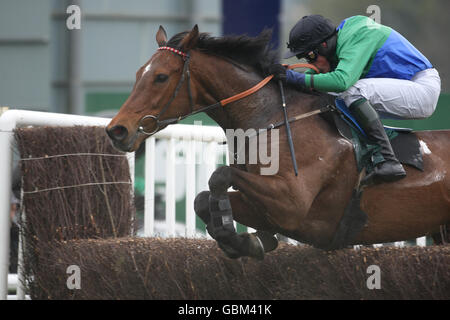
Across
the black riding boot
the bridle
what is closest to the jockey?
the black riding boot

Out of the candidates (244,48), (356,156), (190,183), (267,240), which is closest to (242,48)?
(244,48)

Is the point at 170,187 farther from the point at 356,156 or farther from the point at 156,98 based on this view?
the point at 356,156

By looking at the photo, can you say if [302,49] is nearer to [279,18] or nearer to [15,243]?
[279,18]

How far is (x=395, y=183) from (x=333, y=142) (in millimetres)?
449

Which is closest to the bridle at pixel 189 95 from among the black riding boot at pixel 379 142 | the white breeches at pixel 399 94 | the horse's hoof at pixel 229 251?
the white breeches at pixel 399 94

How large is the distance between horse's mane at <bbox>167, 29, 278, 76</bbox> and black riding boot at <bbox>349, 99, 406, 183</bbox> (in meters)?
0.62

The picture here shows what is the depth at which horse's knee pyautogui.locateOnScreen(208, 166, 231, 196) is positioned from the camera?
4379 mm

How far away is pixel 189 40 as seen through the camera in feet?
15.0

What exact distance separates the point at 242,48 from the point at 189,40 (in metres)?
0.35

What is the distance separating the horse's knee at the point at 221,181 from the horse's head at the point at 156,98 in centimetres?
41

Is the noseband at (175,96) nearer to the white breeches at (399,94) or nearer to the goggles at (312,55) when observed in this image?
the goggles at (312,55)

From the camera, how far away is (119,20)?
47.7 feet
